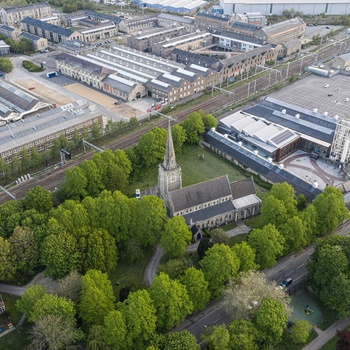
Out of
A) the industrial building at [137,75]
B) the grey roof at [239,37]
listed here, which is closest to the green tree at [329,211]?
the industrial building at [137,75]

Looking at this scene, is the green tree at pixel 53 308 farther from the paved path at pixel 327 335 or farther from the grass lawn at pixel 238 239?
the paved path at pixel 327 335

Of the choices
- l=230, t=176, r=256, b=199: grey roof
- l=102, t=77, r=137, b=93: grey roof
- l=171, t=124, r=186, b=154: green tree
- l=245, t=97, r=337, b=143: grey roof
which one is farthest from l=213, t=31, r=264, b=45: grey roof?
l=230, t=176, r=256, b=199: grey roof

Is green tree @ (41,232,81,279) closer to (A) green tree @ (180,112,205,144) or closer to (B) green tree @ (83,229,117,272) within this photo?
(B) green tree @ (83,229,117,272)

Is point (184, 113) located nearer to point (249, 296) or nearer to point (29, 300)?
point (249, 296)

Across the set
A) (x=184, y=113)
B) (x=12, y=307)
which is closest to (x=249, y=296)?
(x=12, y=307)

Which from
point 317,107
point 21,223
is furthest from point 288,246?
point 317,107
